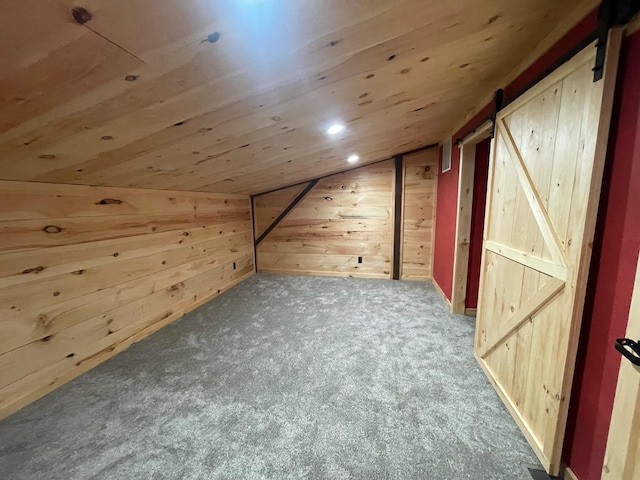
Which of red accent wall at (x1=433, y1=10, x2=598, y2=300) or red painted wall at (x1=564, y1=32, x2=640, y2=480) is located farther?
red accent wall at (x1=433, y1=10, x2=598, y2=300)

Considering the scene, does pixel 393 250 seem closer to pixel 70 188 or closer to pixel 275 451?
pixel 275 451

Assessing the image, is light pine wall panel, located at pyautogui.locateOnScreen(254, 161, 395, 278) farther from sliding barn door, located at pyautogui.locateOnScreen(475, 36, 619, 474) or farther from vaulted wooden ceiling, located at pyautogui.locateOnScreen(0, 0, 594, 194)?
sliding barn door, located at pyautogui.locateOnScreen(475, 36, 619, 474)

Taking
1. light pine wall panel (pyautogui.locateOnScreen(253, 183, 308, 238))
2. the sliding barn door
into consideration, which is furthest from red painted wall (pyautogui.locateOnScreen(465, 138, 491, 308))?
light pine wall panel (pyautogui.locateOnScreen(253, 183, 308, 238))

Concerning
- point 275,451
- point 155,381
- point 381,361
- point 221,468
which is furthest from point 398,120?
point 155,381

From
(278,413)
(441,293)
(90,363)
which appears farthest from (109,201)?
(441,293)

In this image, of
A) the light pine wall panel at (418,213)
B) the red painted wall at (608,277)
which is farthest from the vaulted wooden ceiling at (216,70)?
the light pine wall panel at (418,213)

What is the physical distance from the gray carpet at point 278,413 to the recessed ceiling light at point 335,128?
1821mm

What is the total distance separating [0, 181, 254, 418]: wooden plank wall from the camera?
155 cm

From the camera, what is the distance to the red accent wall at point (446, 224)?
9.83 ft

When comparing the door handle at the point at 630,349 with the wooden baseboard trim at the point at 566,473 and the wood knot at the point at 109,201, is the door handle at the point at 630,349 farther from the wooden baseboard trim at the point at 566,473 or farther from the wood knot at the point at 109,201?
the wood knot at the point at 109,201

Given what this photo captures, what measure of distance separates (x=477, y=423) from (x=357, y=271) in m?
2.93

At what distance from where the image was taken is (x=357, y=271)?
4316 mm

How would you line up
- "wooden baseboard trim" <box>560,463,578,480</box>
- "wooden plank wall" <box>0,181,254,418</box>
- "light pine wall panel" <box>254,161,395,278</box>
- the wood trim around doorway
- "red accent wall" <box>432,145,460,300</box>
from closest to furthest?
"wooden baseboard trim" <box>560,463,578,480</box> → "wooden plank wall" <box>0,181,254,418</box> → the wood trim around doorway → "red accent wall" <box>432,145,460,300</box> → "light pine wall panel" <box>254,161,395,278</box>

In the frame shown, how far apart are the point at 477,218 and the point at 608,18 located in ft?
6.66
